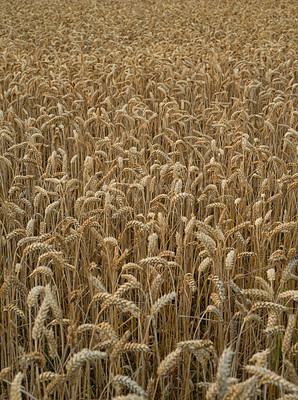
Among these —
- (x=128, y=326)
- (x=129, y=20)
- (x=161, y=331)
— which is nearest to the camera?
(x=161, y=331)

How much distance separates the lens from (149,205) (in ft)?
6.78

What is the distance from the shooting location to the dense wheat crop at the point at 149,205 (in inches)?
51.6

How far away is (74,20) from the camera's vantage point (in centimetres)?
902

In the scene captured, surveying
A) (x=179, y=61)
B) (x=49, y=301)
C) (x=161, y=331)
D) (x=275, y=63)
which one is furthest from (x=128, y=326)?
(x=275, y=63)

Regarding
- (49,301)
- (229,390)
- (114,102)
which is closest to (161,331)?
(49,301)

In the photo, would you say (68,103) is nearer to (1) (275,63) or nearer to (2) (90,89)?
(2) (90,89)

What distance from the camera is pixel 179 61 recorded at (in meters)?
5.14

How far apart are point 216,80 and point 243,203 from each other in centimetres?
245

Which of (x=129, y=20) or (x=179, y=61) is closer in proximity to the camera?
(x=179, y=61)

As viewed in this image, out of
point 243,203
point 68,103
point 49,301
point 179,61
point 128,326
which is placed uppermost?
point 179,61

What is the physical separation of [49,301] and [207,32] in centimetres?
711

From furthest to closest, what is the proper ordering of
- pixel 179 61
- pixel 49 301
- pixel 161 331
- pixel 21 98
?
1. pixel 179 61
2. pixel 21 98
3. pixel 161 331
4. pixel 49 301

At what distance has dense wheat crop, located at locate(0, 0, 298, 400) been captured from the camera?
51.6 inches

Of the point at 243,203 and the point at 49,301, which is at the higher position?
the point at 49,301
